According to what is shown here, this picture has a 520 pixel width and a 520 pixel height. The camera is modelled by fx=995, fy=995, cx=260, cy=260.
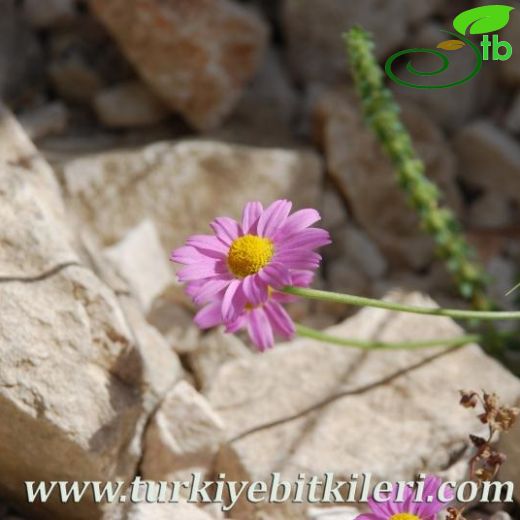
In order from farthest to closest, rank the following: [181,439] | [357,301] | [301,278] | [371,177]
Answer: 1. [371,177]
2. [181,439]
3. [301,278]
4. [357,301]

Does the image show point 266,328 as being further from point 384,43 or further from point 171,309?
point 384,43

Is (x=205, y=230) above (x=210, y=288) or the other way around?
above

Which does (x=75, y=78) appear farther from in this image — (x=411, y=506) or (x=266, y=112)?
(x=411, y=506)

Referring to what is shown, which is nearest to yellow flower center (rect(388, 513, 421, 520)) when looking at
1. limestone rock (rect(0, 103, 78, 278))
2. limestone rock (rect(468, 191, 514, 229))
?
limestone rock (rect(0, 103, 78, 278))

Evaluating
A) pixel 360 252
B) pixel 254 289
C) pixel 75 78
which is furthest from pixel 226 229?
pixel 75 78

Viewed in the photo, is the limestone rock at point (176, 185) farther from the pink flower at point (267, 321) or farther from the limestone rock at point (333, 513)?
the limestone rock at point (333, 513)

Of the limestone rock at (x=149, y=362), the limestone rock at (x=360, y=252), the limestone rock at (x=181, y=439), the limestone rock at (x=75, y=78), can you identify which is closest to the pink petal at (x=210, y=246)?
the limestone rock at (x=149, y=362)

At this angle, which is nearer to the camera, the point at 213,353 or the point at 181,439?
the point at 181,439
